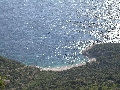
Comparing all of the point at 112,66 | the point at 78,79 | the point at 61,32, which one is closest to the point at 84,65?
the point at 112,66

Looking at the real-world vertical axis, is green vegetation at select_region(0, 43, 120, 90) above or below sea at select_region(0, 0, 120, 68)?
below

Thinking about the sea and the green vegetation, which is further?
the sea

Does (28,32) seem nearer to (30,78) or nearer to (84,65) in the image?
(84,65)

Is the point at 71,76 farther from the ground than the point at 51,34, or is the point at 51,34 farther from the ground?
the point at 51,34

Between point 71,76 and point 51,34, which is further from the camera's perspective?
point 51,34
